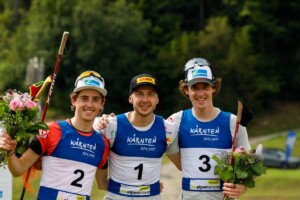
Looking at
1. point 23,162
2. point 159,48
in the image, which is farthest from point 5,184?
point 159,48

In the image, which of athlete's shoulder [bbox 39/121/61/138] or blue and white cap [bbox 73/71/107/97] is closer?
athlete's shoulder [bbox 39/121/61/138]

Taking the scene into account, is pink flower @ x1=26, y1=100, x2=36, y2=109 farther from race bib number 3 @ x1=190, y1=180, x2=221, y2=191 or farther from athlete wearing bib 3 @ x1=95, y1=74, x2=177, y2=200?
race bib number 3 @ x1=190, y1=180, x2=221, y2=191

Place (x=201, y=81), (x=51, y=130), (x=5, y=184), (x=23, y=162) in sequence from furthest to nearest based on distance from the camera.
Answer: (x=5, y=184), (x=201, y=81), (x=51, y=130), (x=23, y=162)

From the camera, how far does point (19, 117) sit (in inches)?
222

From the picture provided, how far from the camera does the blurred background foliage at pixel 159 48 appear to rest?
44812mm

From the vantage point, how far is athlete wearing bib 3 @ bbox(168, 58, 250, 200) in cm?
669

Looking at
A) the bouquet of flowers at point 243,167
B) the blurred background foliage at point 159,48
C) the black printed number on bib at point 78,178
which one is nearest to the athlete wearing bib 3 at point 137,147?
the black printed number on bib at point 78,178

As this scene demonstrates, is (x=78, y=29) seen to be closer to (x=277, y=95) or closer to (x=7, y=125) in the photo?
(x=277, y=95)

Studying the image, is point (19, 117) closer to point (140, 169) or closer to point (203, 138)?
point (140, 169)

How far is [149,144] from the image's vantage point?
6496 mm

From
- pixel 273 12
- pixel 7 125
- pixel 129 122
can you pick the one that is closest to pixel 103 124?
pixel 129 122

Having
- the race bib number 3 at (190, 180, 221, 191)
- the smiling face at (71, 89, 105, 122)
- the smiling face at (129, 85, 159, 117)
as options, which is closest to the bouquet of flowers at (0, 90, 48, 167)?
the smiling face at (71, 89, 105, 122)

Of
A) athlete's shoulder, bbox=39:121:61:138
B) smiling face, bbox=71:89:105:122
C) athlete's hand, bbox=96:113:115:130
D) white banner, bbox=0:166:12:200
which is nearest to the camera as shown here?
athlete's shoulder, bbox=39:121:61:138

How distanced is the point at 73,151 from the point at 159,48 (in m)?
42.1
